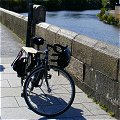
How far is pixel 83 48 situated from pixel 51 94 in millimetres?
1143

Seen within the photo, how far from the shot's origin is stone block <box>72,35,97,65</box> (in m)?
6.03

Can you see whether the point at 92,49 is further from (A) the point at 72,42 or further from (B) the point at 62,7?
(B) the point at 62,7

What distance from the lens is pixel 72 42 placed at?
22.3 ft

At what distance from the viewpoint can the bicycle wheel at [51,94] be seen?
5.04 metres

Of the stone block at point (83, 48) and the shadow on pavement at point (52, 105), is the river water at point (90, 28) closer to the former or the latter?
the stone block at point (83, 48)

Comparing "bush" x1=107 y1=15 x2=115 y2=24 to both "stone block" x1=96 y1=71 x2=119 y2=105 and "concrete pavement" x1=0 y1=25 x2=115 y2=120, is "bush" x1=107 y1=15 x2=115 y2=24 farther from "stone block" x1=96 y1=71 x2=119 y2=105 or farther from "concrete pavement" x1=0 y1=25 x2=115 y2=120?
"stone block" x1=96 y1=71 x2=119 y2=105

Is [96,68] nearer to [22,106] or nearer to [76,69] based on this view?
[76,69]

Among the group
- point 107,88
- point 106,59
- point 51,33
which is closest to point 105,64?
point 106,59

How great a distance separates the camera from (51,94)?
5.54 metres

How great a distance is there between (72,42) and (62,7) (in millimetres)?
73549

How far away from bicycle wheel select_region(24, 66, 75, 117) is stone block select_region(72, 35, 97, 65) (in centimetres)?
68

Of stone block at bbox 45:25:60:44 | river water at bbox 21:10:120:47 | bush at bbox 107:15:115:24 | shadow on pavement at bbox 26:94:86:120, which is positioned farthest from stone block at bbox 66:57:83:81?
bush at bbox 107:15:115:24

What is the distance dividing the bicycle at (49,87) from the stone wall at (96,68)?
1.72 ft

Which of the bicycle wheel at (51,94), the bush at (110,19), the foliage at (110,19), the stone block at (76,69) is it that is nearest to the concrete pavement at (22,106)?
the bicycle wheel at (51,94)
